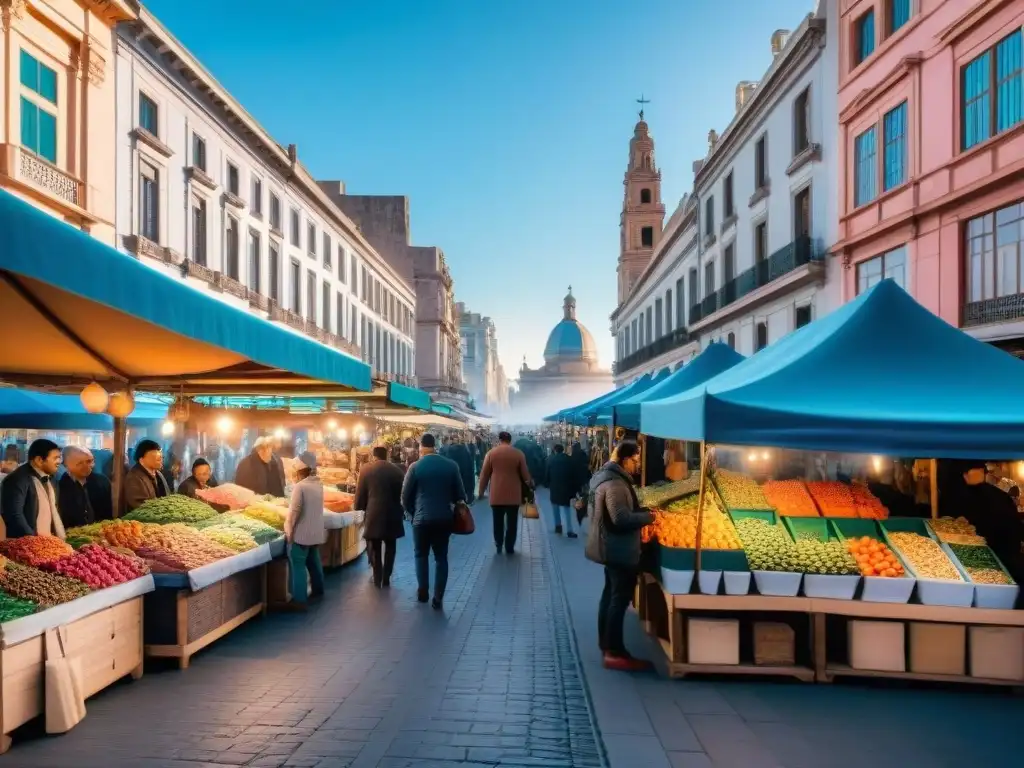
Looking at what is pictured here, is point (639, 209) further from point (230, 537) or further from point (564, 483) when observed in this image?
point (230, 537)

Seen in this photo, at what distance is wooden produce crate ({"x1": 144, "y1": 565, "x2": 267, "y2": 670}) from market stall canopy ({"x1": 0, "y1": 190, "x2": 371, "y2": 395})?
6.56 feet

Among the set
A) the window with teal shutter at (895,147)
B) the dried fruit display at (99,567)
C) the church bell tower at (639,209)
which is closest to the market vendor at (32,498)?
the dried fruit display at (99,567)

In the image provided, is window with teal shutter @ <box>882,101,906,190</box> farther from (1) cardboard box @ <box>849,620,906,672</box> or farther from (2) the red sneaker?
(2) the red sneaker

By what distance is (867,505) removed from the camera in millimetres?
7406

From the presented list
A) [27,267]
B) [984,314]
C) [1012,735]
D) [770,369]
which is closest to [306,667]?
[27,267]

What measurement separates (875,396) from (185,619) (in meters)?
5.61

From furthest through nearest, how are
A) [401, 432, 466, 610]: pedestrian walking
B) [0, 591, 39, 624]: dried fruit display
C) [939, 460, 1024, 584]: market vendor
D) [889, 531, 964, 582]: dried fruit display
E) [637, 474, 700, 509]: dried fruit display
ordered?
[401, 432, 466, 610]: pedestrian walking → [637, 474, 700, 509]: dried fruit display → [939, 460, 1024, 584]: market vendor → [889, 531, 964, 582]: dried fruit display → [0, 591, 39, 624]: dried fruit display

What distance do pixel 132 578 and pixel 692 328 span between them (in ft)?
95.0

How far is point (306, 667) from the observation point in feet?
21.0

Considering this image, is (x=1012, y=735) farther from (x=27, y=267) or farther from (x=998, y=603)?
(x=27, y=267)

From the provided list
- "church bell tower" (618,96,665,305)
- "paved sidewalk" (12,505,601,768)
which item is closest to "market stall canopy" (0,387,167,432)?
"paved sidewalk" (12,505,601,768)

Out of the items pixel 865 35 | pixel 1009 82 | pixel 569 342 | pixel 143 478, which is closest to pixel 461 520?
pixel 143 478

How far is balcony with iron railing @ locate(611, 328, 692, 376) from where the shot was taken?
118 feet

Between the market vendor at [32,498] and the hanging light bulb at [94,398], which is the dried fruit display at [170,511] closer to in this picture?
the market vendor at [32,498]
